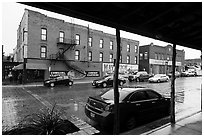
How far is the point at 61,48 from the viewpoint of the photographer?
87.6 ft

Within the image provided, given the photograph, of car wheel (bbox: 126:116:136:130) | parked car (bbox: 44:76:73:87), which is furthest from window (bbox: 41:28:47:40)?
car wheel (bbox: 126:116:136:130)

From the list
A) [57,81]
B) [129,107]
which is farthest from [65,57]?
[129,107]

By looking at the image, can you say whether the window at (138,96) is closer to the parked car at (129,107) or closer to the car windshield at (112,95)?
the parked car at (129,107)

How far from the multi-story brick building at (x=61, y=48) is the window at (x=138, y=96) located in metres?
19.7

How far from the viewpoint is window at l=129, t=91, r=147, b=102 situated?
636 cm

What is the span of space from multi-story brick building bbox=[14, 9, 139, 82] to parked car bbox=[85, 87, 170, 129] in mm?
19200

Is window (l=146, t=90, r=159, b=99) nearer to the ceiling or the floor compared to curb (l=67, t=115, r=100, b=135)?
nearer to the ceiling

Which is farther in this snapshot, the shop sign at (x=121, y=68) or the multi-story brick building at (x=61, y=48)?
the shop sign at (x=121, y=68)

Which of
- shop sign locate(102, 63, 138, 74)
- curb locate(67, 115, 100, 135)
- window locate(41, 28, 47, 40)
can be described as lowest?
curb locate(67, 115, 100, 135)

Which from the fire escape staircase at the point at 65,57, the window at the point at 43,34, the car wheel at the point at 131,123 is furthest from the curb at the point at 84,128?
the window at the point at 43,34

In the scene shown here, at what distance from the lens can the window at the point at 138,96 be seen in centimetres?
636

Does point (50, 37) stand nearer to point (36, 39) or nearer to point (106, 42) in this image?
point (36, 39)

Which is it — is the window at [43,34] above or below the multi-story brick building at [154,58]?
above

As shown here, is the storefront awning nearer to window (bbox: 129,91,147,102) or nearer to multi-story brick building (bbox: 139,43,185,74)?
window (bbox: 129,91,147,102)
